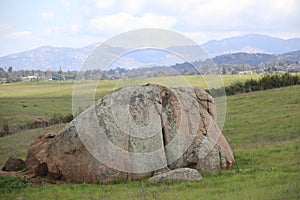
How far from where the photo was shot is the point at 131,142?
16641 mm

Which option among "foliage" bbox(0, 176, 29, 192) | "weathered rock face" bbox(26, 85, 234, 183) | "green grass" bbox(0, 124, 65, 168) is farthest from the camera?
"green grass" bbox(0, 124, 65, 168)

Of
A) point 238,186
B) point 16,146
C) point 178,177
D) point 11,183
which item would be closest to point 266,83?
point 16,146

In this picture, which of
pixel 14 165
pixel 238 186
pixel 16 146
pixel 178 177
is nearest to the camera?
pixel 238 186

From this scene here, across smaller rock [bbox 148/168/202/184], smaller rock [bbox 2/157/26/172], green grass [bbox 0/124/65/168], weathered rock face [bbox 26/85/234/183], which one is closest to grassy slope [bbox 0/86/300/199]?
smaller rock [bbox 148/168/202/184]

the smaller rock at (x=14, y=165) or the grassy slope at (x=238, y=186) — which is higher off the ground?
the grassy slope at (x=238, y=186)

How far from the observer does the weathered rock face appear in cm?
1636

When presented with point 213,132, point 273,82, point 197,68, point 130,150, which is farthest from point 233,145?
point 273,82

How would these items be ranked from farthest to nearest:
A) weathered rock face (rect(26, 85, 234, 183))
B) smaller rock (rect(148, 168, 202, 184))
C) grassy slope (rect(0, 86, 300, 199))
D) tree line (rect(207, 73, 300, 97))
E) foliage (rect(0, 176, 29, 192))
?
1. tree line (rect(207, 73, 300, 97))
2. weathered rock face (rect(26, 85, 234, 183))
3. foliage (rect(0, 176, 29, 192))
4. smaller rock (rect(148, 168, 202, 184))
5. grassy slope (rect(0, 86, 300, 199))

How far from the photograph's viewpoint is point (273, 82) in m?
63.2

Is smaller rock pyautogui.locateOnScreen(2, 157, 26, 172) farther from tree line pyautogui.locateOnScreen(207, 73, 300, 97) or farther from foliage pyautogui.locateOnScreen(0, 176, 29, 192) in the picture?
tree line pyautogui.locateOnScreen(207, 73, 300, 97)

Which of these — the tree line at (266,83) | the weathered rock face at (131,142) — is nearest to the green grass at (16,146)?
the weathered rock face at (131,142)

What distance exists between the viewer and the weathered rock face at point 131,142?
16359 mm

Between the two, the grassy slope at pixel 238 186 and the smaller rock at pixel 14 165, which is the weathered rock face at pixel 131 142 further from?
the smaller rock at pixel 14 165

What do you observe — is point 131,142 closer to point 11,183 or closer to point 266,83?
point 11,183
